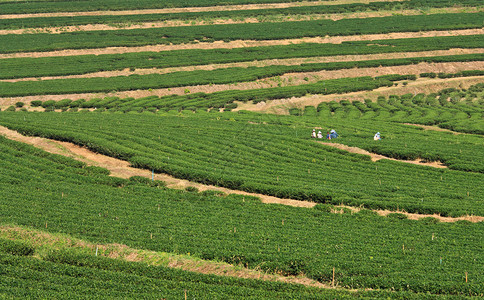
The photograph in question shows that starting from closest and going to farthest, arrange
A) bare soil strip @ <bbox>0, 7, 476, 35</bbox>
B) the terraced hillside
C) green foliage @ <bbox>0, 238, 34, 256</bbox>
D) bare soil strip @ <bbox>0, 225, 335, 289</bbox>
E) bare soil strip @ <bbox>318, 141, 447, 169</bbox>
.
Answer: the terraced hillside, bare soil strip @ <bbox>0, 225, 335, 289</bbox>, green foliage @ <bbox>0, 238, 34, 256</bbox>, bare soil strip @ <bbox>318, 141, 447, 169</bbox>, bare soil strip @ <bbox>0, 7, 476, 35</bbox>

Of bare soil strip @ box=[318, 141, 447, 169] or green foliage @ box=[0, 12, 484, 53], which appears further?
green foliage @ box=[0, 12, 484, 53]

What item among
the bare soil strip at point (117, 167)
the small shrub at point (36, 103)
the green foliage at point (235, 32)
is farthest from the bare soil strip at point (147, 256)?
the green foliage at point (235, 32)

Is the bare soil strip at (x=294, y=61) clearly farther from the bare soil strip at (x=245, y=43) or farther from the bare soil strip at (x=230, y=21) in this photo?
the bare soil strip at (x=230, y=21)

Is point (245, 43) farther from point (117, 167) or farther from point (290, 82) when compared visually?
point (117, 167)

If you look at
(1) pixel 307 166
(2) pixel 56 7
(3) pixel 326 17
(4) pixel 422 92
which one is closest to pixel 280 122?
(1) pixel 307 166

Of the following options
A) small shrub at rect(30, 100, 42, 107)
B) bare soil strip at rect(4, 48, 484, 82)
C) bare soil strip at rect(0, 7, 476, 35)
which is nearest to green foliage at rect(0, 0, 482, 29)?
bare soil strip at rect(0, 7, 476, 35)

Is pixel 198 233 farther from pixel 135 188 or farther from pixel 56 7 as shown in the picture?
pixel 56 7

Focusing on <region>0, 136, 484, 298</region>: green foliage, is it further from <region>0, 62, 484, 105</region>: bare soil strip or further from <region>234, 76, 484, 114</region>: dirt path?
<region>234, 76, 484, 114</region>: dirt path

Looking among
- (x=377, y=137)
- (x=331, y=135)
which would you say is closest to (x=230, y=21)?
(x=331, y=135)

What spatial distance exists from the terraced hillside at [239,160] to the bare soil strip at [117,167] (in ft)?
0.64

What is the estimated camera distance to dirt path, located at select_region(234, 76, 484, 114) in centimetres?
7906

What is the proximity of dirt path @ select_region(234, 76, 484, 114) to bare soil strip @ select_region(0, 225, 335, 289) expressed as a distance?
48.5 m

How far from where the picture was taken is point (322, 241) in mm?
32781

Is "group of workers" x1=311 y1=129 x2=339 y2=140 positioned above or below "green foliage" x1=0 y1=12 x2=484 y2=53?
below
